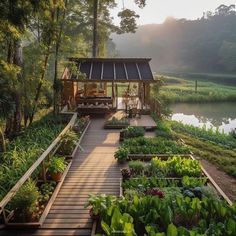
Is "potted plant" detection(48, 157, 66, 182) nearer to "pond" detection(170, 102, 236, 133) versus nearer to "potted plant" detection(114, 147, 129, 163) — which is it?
"potted plant" detection(114, 147, 129, 163)

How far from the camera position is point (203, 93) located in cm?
3616

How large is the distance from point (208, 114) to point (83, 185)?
2162cm

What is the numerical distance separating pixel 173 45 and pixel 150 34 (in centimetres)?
1109

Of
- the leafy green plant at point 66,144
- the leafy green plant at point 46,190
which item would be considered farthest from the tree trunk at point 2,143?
the leafy green plant at point 46,190

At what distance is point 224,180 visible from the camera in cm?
949

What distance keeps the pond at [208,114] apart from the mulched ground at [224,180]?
1201cm

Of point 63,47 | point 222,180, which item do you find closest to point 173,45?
point 63,47

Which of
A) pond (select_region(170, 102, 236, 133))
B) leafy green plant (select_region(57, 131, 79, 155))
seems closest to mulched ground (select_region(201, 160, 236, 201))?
leafy green plant (select_region(57, 131, 79, 155))

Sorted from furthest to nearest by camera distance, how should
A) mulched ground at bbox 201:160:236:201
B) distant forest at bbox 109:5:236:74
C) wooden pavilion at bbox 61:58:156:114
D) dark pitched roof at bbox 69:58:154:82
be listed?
distant forest at bbox 109:5:236:74, dark pitched roof at bbox 69:58:154:82, wooden pavilion at bbox 61:58:156:114, mulched ground at bbox 201:160:236:201

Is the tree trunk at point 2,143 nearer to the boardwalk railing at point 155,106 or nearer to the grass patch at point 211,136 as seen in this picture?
the boardwalk railing at point 155,106

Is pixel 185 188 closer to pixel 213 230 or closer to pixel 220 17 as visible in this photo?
pixel 213 230

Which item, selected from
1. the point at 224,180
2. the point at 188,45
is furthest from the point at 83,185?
the point at 188,45

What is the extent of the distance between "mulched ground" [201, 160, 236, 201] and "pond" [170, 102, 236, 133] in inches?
473

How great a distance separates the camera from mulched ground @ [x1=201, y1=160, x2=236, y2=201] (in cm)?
843
